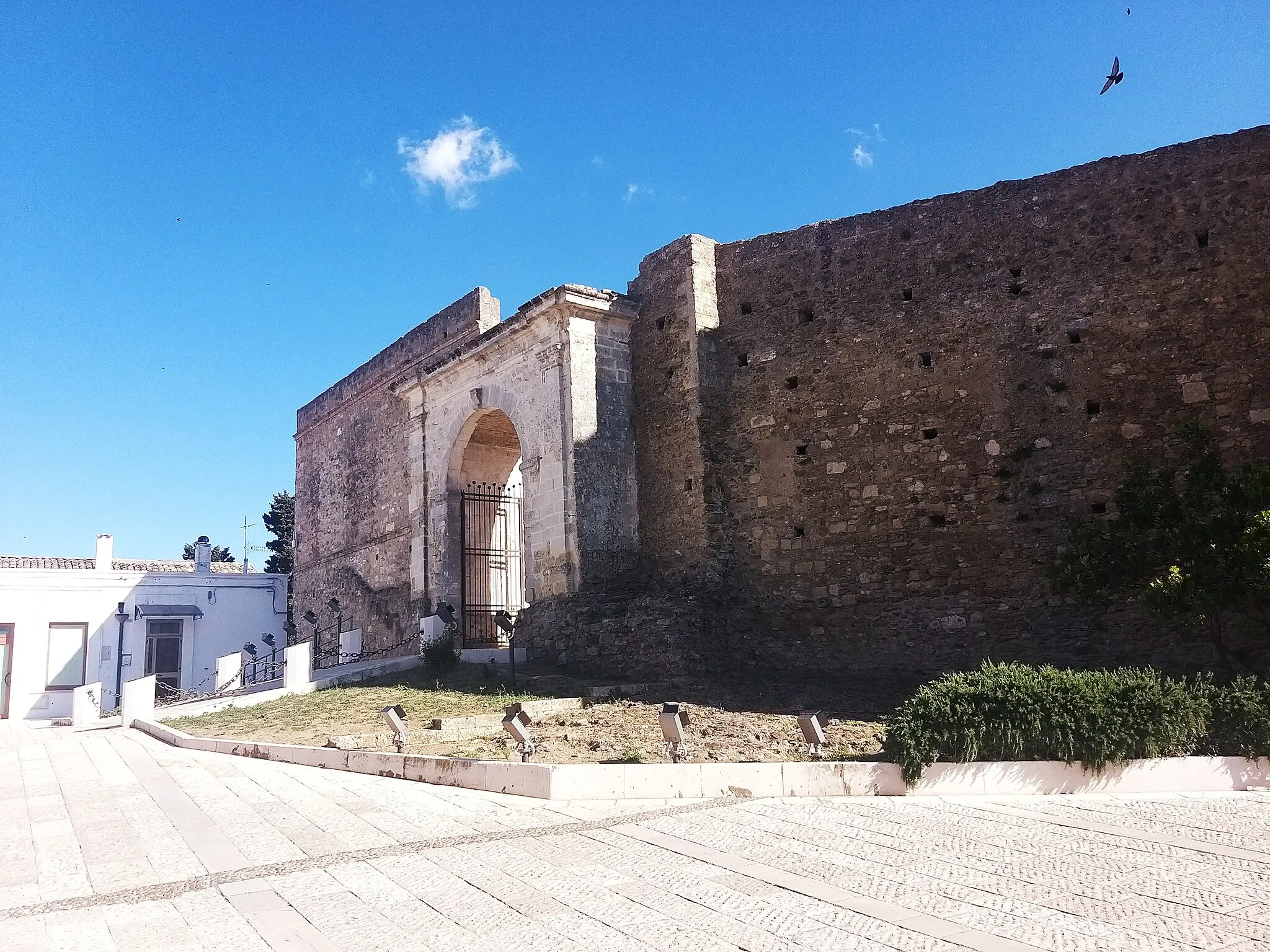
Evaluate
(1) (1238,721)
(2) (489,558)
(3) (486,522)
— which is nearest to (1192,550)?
(1) (1238,721)

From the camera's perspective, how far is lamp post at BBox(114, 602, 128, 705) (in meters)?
24.6

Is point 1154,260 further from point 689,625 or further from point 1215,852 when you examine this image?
point 1215,852

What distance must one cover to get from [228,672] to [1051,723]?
13926 mm

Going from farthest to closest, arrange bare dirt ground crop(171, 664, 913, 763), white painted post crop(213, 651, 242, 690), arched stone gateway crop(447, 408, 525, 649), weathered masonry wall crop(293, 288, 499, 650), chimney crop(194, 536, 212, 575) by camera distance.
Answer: chimney crop(194, 536, 212, 575) → weathered masonry wall crop(293, 288, 499, 650) → arched stone gateway crop(447, 408, 525, 649) → white painted post crop(213, 651, 242, 690) → bare dirt ground crop(171, 664, 913, 763)

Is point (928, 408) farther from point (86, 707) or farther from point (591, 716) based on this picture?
point (86, 707)

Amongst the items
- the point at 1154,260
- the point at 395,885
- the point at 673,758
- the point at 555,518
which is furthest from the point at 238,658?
the point at 1154,260

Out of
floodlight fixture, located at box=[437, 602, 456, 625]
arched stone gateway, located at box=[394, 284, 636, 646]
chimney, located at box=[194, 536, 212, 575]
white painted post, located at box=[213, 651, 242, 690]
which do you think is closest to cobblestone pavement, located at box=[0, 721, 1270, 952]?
arched stone gateway, located at box=[394, 284, 636, 646]

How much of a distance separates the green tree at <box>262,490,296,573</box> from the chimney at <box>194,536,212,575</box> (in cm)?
914

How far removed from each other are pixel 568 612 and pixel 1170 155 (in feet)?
28.9

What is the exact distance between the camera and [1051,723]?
21.7ft

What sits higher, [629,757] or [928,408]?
[928,408]

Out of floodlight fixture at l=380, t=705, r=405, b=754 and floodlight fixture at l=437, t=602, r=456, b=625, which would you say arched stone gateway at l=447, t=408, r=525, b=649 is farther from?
floodlight fixture at l=380, t=705, r=405, b=754

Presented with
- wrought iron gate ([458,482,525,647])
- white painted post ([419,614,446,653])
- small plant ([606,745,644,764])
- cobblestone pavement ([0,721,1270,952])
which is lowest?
cobblestone pavement ([0,721,1270,952])

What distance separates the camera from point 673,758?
7.04 m
